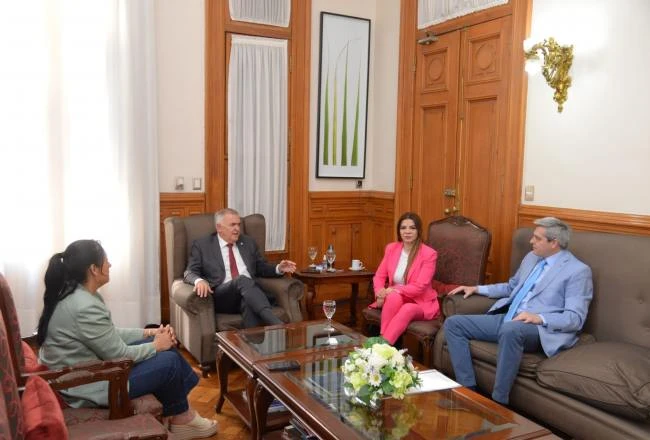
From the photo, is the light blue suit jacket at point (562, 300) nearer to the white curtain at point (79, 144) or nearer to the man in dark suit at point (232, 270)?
the man in dark suit at point (232, 270)

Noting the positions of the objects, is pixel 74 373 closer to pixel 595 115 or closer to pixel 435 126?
pixel 595 115

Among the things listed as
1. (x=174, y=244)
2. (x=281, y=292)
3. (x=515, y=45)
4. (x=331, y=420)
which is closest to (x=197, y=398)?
(x=281, y=292)

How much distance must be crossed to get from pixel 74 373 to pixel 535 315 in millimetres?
2181

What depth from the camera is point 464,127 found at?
4.54 meters

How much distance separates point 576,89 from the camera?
3.63 m

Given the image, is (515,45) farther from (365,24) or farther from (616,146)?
(365,24)

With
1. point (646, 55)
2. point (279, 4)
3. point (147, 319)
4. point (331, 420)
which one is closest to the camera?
point (331, 420)

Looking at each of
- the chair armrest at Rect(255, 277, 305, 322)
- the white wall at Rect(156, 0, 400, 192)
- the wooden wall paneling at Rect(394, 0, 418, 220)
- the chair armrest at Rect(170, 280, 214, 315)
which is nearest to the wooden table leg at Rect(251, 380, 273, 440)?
the chair armrest at Rect(170, 280, 214, 315)

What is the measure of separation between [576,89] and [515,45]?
607 mm

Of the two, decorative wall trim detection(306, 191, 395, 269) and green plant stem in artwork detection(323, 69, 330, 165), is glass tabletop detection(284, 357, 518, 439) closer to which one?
decorative wall trim detection(306, 191, 395, 269)

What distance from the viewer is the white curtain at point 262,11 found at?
482 cm

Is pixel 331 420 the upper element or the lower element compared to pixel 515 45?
lower

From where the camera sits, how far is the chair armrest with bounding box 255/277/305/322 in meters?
3.87

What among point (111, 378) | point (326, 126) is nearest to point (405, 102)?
point (326, 126)
